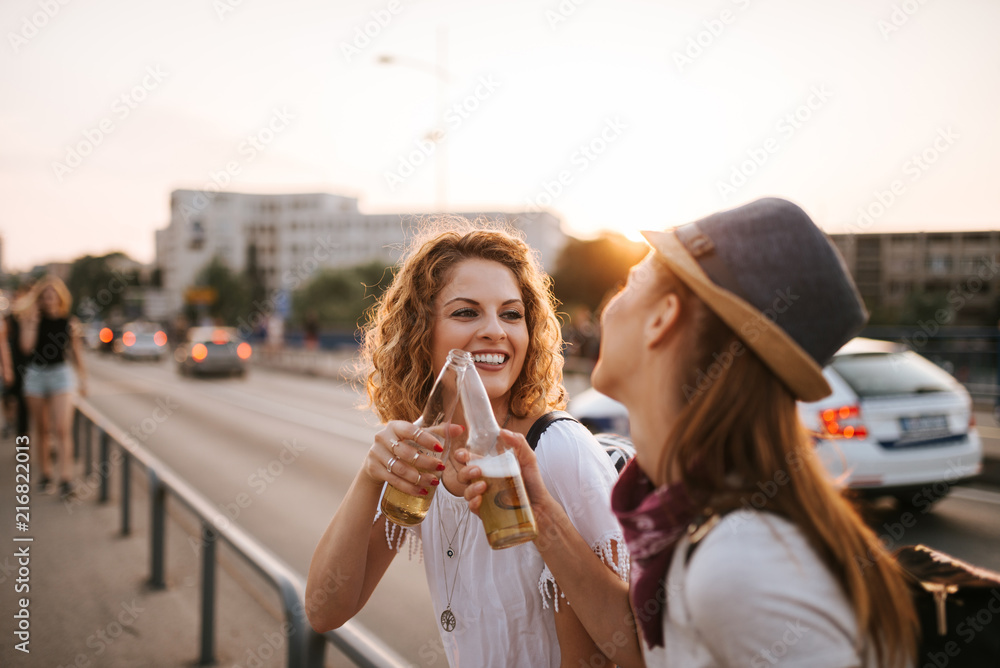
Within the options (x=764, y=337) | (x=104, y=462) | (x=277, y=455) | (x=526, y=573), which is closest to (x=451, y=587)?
(x=526, y=573)

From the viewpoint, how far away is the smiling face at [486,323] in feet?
5.82

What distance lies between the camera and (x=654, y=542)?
0.99 metres

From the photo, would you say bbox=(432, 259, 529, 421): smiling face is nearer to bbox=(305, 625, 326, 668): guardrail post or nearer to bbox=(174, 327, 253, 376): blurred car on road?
bbox=(305, 625, 326, 668): guardrail post

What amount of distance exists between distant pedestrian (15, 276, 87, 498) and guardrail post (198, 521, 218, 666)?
4083 millimetres

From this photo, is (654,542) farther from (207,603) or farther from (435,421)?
(207,603)

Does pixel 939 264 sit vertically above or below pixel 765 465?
above

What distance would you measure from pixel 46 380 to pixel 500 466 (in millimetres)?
7062

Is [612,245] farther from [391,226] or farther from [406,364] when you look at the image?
[391,226]

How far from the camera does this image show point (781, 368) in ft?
3.05

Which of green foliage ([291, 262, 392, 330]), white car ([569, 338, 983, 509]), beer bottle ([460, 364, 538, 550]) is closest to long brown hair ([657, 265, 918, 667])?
beer bottle ([460, 364, 538, 550])

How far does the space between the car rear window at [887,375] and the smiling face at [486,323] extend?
4.92 metres

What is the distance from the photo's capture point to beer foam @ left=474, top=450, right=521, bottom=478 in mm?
1241

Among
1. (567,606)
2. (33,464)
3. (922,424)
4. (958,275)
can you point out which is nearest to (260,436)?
(33,464)

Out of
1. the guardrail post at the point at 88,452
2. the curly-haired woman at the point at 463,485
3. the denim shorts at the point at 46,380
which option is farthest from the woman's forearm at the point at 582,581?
the guardrail post at the point at 88,452
